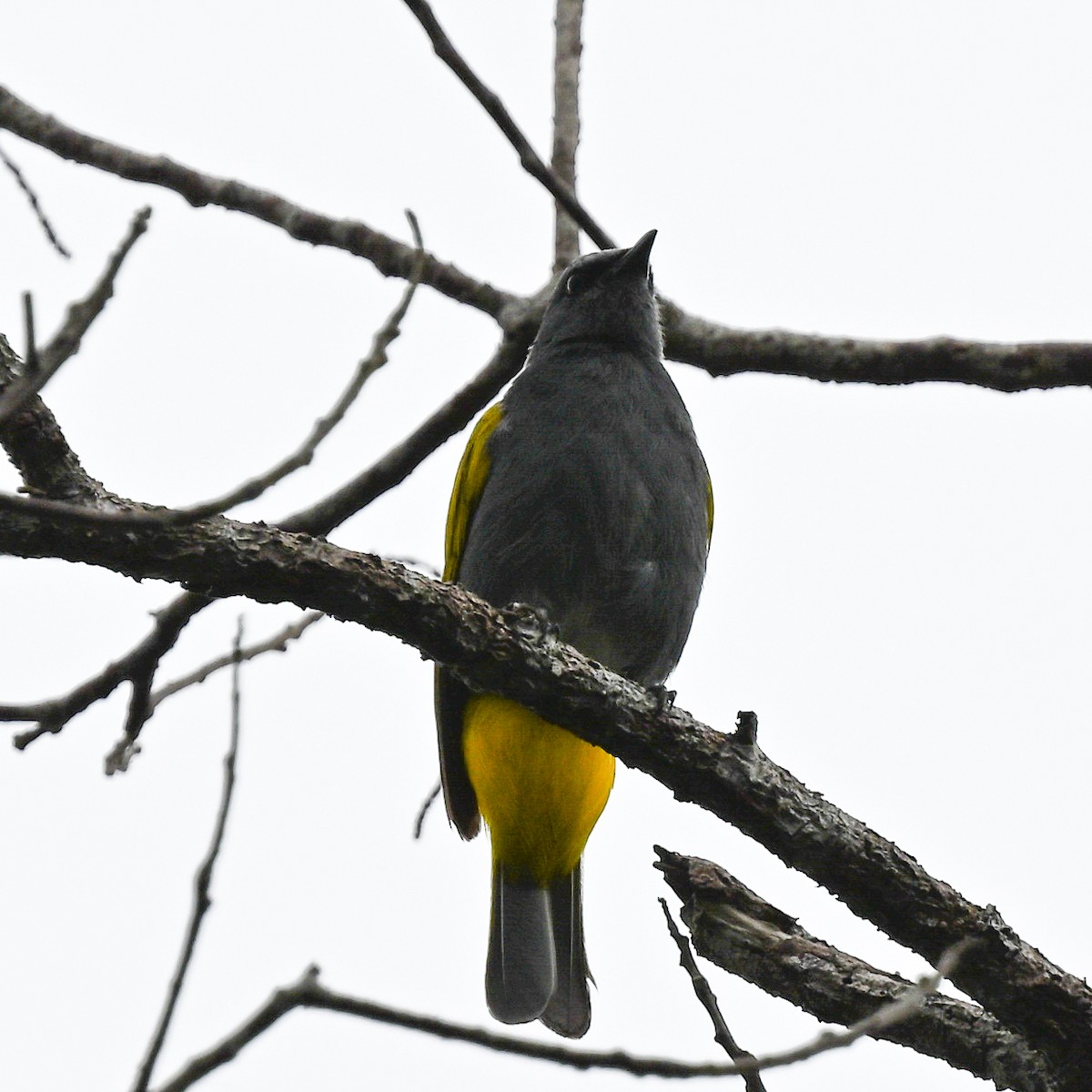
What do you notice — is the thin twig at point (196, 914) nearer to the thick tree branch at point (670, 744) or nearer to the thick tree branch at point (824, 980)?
the thick tree branch at point (670, 744)

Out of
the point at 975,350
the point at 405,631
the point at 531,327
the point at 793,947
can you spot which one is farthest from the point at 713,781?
the point at 531,327

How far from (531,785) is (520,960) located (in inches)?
25.2

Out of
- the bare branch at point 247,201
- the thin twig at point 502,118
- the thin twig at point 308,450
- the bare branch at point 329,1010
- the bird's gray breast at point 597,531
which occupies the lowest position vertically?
the bare branch at point 329,1010

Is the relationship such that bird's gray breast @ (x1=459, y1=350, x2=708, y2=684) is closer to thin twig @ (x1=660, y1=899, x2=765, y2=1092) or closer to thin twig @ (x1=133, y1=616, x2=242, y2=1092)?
thin twig @ (x1=660, y1=899, x2=765, y2=1092)

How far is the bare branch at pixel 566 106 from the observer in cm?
560

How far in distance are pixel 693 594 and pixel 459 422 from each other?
1092mm

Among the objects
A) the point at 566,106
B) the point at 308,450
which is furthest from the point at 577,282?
the point at 308,450

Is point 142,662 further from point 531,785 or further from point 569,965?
point 569,965

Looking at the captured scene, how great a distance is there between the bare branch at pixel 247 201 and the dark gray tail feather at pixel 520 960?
7.33ft

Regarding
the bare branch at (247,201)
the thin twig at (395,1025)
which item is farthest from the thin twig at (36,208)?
the thin twig at (395,1025)

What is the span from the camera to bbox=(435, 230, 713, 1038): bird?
4895 millimetres

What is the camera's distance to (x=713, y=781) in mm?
3438

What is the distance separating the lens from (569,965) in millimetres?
5043

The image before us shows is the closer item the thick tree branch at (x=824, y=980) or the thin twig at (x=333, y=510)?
the thick tree branch at (x=824, y=980)
